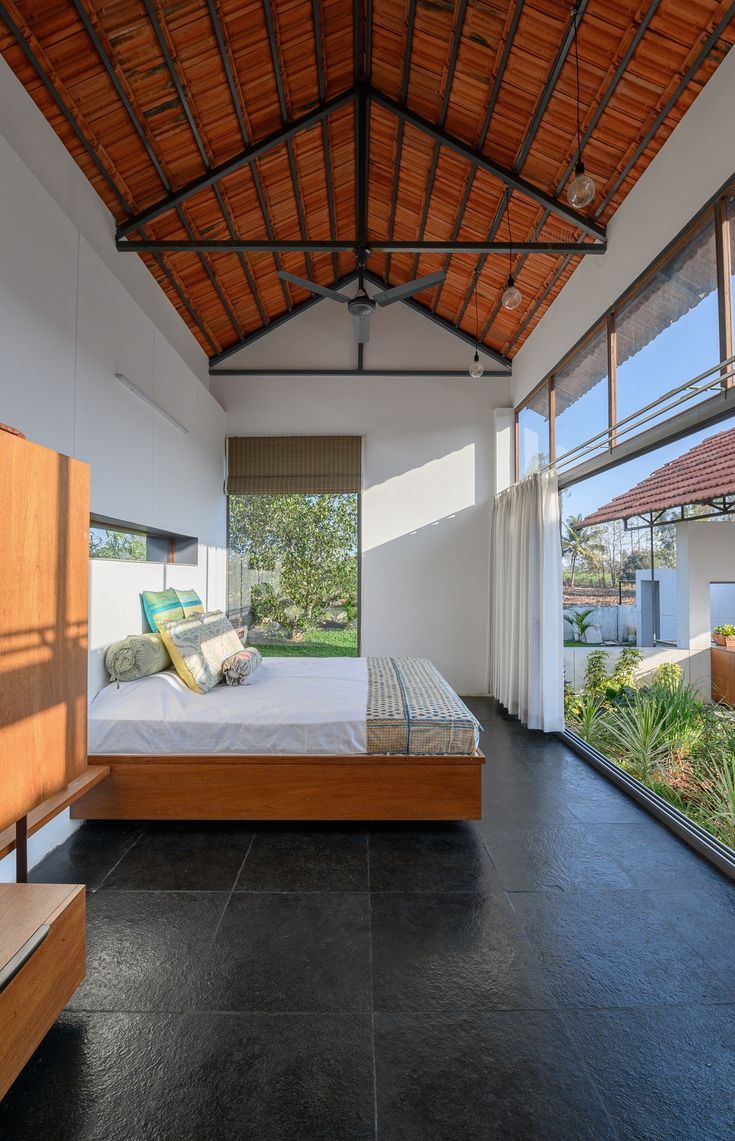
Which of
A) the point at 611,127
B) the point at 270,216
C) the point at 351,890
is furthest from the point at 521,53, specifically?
the point at 351,890

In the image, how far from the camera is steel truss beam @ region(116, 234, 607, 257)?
135 inches

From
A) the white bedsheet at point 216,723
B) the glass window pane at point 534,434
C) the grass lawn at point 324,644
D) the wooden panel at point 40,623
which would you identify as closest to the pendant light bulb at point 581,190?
the wooden panel at point 40,623

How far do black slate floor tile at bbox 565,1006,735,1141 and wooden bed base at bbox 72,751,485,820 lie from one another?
1138mm

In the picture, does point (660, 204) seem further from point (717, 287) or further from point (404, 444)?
point (404, 444)

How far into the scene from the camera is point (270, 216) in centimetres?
436

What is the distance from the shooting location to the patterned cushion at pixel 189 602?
4.05 m

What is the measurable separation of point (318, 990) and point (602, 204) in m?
4.14

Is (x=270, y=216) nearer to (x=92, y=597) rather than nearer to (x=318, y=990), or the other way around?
(x=92, y=597)

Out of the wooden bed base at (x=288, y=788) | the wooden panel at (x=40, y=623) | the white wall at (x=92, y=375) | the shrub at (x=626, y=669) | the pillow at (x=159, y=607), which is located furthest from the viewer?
the shrub at (x=626, y=669)

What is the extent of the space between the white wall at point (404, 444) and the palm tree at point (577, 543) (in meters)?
1.18

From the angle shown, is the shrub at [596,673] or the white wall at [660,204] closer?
the white wall at [660,204]

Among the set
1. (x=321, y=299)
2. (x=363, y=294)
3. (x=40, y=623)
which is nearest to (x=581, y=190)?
(x=363, y=294)

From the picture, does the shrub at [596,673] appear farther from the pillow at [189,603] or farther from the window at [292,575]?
the pillow at [189,603]

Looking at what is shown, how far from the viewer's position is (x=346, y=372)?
571 centimetres
